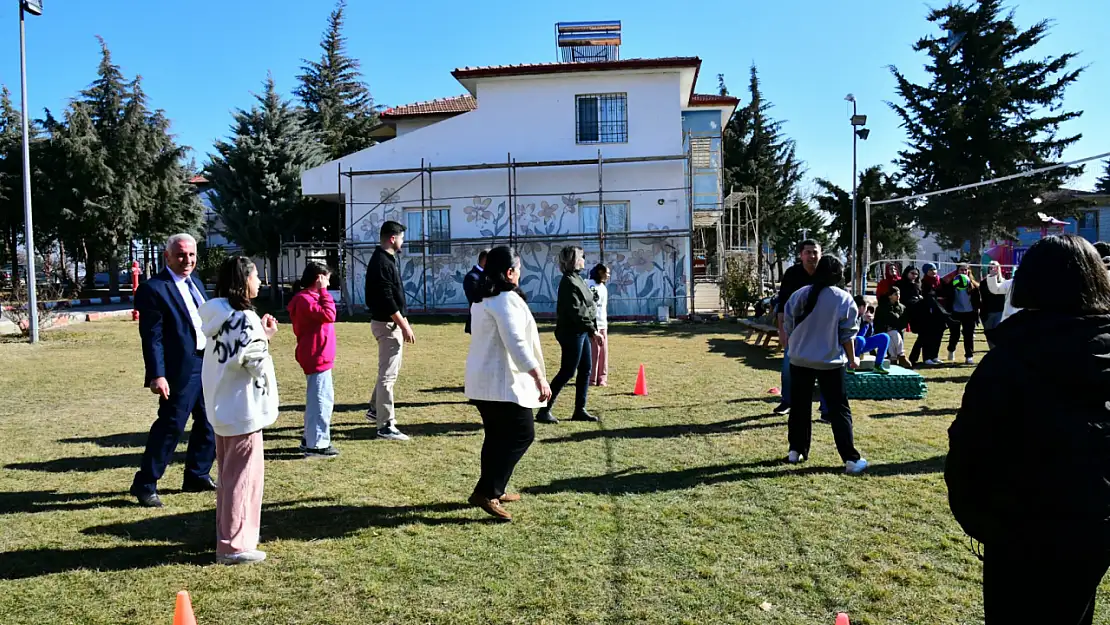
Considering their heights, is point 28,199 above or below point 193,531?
above

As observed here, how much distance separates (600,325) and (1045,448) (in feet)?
26.7

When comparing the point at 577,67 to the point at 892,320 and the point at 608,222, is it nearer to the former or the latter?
the point at 608,222

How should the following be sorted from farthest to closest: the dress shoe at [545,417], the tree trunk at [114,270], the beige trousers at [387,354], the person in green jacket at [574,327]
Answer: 1. the tree trunk at [114,270]
2. the dress shoe at [545,417]
3. the person in green jacket at [574,327]
4. the beige trousers at [387,354]

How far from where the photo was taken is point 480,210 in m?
24.0

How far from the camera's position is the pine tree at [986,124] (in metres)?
33.3

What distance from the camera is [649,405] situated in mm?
9188

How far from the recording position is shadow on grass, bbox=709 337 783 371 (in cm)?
1260

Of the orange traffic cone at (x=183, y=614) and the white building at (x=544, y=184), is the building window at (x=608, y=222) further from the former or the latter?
the orange traffic cone at (x=183, y=614)

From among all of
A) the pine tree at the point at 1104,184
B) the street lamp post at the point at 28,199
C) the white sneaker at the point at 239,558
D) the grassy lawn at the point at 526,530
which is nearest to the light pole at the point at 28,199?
the street lamp post at the point at 28,199

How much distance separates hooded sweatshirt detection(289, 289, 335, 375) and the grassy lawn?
90cm

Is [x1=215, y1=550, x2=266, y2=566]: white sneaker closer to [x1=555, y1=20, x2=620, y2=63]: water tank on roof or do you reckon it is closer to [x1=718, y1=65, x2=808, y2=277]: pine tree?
[x1=555, y1=20, x2=620, y2=63]: water tank on roof

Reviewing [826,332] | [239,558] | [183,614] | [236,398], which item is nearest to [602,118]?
[826,332]

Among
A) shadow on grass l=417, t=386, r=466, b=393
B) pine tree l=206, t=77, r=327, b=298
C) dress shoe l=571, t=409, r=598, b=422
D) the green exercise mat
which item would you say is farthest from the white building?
dress shoe l=571, t=409, r=598, b=422

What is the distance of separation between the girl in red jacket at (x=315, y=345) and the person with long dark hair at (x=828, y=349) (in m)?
3.98
